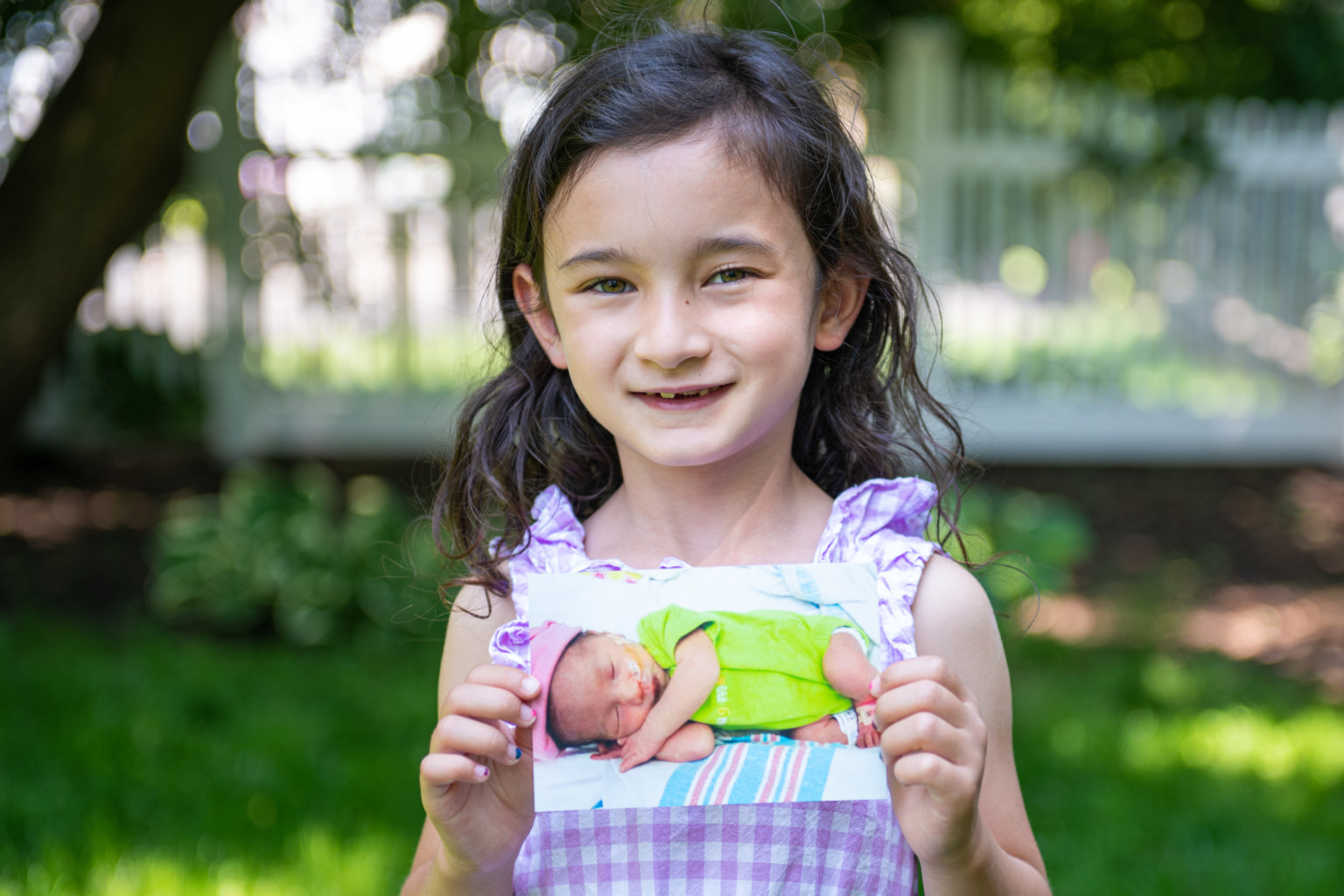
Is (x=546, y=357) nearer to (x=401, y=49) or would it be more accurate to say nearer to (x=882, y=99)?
(x=401, y=49)

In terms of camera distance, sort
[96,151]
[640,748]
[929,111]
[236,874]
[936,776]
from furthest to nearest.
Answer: [929,111] → [96,151] → [236,874] → [640,748] → [936,776]

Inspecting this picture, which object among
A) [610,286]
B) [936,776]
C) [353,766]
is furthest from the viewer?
[353,766]

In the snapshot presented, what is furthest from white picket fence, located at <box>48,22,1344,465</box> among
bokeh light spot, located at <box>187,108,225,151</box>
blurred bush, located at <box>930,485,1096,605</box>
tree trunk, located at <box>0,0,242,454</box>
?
blurred bush, located at <box>930,485,1096,605</box>

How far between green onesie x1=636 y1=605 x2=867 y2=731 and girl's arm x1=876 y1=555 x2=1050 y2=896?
0.07 meters

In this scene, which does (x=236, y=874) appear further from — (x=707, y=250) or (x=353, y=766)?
(x=707, y=250)

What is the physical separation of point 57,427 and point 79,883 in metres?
6.68

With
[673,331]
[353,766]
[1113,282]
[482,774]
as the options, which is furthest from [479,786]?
[1113,282]

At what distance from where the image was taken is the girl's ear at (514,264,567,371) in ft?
5.16

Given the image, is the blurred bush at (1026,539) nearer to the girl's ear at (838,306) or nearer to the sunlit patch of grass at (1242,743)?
the sunlit patch of grass at (1242,743)

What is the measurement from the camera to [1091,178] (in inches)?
310

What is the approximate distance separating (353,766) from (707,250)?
2.71 meters

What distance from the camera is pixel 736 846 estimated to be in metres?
1.44

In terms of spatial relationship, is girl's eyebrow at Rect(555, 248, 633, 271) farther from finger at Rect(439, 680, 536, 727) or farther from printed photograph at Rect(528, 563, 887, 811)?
finger at Rect(439, 680, 536, 727)

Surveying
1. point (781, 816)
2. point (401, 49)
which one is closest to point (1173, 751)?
point (781, 816)
